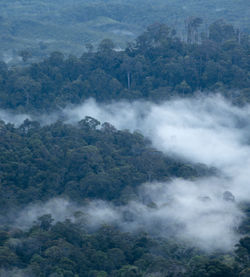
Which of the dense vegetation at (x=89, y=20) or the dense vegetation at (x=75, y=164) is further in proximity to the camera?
the dense vegetation at (x=89, y=20)

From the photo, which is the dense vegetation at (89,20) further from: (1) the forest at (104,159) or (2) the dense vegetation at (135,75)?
(1) the forest at (104,159)

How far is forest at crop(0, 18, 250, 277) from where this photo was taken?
961 inches

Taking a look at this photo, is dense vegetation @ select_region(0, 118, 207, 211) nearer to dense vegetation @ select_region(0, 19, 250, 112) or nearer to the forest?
the forest

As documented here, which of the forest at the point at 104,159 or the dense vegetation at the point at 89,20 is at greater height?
the dense vegetation at the point at 89,20

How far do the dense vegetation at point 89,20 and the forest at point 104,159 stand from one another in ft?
42.1

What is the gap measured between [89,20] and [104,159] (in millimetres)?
41356

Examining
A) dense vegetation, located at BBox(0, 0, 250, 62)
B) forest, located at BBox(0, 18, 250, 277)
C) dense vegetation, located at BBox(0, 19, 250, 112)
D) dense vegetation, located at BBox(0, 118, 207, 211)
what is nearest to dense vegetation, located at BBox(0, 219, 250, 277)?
forest, located at BBox(0, 18, 250, 277)

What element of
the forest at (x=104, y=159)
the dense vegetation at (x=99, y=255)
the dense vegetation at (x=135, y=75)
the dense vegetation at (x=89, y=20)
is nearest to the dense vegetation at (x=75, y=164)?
the forest at (x=104, y=159)

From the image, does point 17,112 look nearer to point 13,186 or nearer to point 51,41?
point 13,186

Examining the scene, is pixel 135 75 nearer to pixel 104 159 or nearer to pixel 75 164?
pixel 104 159

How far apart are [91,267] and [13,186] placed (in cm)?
889

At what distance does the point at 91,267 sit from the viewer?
24.4 m

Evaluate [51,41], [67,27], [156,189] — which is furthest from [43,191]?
[67,27]

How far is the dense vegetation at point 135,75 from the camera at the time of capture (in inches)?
1713
